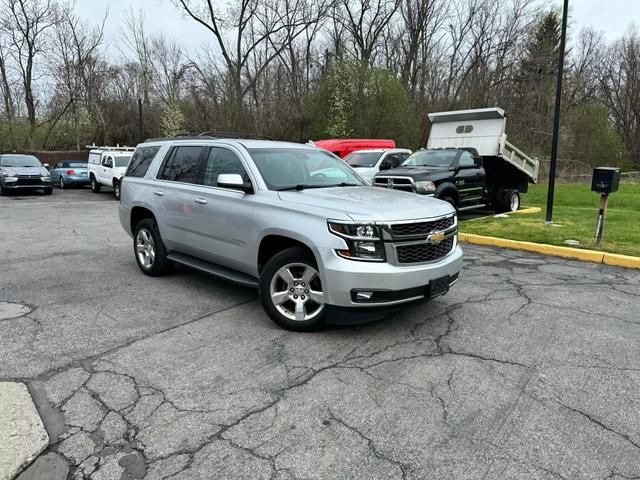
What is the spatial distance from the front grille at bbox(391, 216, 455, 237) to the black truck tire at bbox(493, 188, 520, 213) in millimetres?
9082

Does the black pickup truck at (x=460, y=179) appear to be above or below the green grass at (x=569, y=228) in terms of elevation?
above

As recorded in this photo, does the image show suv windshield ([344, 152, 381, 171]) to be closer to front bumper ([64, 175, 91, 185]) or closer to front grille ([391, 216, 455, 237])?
front grille ([391, 216, 455, 237])

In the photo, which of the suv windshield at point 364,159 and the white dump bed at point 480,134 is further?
the suv windshield at point 364,159

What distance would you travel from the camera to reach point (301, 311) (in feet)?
14.9

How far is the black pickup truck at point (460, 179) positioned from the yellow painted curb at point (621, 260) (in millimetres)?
3629

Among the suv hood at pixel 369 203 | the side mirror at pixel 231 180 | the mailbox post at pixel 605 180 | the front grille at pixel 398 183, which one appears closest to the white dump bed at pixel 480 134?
the front grille at pixel 398 183

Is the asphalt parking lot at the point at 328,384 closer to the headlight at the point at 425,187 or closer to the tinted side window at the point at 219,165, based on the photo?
the tinted side window at the point at 219,165

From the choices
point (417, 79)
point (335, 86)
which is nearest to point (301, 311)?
point (335, 86)

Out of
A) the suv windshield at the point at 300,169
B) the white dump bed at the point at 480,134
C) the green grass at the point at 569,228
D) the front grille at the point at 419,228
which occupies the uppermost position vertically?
the white dump bed at the point at 480,134

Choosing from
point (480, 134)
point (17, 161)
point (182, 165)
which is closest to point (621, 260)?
point (480, 134)

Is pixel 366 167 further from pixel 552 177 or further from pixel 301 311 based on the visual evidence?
pixel 301 311

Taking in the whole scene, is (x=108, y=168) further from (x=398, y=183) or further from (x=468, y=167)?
(x=468, y=167)

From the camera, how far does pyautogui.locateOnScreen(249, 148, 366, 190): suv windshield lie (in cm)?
520

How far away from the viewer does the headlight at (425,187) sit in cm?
996
